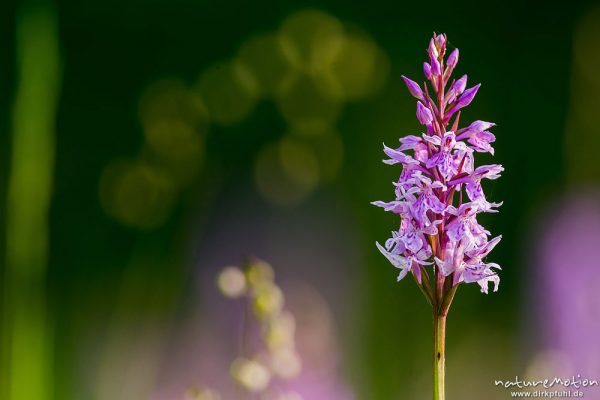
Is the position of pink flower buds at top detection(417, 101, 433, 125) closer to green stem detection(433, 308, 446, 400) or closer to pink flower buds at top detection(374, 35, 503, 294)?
pink flower buds at top detection(374, 35, 503, 294)

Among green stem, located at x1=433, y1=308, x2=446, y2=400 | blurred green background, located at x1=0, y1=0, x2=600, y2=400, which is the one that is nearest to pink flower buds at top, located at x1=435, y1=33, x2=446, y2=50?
green stem, located at x1=433, y1=308, x2=446, y2=400

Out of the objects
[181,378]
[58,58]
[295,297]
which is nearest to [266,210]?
[295,297]

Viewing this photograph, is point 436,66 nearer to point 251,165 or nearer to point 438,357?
point 438,357

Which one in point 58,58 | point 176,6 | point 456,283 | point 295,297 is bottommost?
point 295,297

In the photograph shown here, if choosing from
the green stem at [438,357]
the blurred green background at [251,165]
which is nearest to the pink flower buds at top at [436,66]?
the green stem at [438,357]

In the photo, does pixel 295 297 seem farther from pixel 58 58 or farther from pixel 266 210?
pixel 58 58

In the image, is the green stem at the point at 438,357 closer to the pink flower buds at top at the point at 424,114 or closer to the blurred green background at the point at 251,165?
the pink flower buds at top at the point at 424,114
